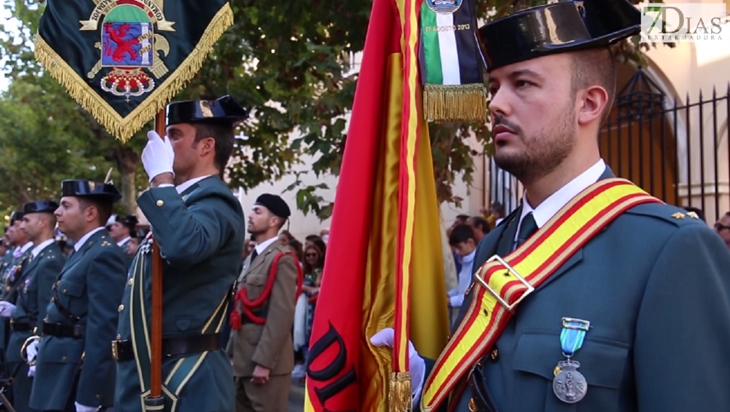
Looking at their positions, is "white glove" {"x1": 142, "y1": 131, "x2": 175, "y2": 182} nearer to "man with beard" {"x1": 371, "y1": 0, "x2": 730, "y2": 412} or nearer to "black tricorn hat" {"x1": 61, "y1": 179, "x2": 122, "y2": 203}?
"man with beard" {"x1": 371, "y1": 0, "x2": 730, "y2": 412}

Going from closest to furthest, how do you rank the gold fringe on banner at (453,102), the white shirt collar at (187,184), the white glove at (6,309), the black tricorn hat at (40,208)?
1. the gold fringe on banner at (453,102)
2. the white shirt collar at (187,184)
3. the white glove at (6,309)
4. the black tricorn hat at (40,208)

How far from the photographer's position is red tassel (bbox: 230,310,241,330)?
6020mm

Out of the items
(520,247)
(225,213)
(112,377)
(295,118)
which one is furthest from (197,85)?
(520,247)

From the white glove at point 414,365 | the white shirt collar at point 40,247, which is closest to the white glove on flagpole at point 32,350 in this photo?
the white shirt collar at point 40,247

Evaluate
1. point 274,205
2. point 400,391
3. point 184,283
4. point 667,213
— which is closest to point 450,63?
point 667,213

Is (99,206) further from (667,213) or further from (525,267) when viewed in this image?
(667,213)

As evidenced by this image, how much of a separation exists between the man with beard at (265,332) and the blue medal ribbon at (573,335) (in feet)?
14.2

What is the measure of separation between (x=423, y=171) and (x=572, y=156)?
0.59m

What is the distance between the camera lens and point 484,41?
2.02 metres

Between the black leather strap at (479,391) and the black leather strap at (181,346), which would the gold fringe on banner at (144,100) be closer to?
the black leather strap at (181,346)

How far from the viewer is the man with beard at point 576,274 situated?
61.0 inches

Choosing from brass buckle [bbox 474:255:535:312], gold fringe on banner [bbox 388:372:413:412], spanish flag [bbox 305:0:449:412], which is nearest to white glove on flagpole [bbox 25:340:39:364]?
spanish flag [bbox 305:0:449:412]

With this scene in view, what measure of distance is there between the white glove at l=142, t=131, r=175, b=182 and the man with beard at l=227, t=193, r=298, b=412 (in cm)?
269

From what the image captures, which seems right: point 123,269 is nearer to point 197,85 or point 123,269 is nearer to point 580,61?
point 197,85
